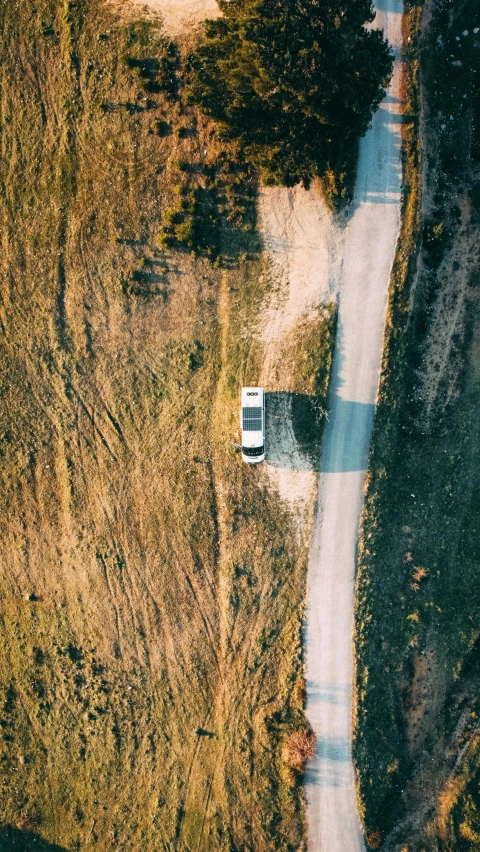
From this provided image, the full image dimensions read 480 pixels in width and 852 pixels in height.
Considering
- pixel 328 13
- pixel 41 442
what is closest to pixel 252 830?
pixel 41 442

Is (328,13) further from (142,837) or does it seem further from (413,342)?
(142,837)

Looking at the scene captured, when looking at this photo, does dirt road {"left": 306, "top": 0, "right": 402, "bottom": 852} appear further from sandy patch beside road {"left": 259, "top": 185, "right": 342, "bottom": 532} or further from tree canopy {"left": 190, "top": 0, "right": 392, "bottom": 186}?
tree canopy {"left": 190, "top": 0, "right": 392, "bottom": 186}

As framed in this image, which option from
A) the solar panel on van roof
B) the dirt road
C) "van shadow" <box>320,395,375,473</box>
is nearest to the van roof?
the solar panel on van roof

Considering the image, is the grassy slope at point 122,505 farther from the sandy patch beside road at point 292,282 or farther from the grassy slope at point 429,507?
the grassy slope at point 429,507

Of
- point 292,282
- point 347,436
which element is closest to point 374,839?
point 347,436

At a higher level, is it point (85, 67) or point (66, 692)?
point (85, 67)

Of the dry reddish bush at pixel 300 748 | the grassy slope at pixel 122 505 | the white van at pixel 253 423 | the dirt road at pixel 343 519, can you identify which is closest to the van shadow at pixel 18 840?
the grassy slope at pixel 122 505
